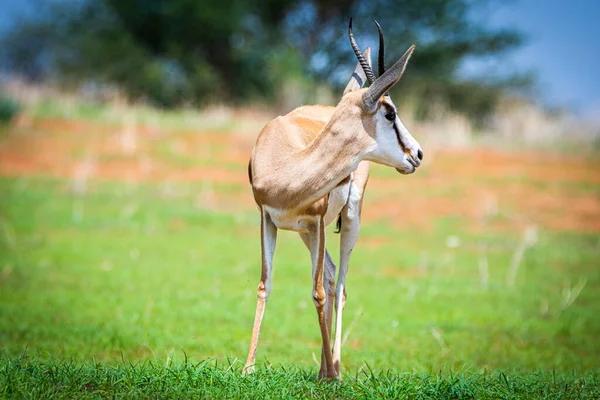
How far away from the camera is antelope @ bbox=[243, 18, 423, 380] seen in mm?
4789

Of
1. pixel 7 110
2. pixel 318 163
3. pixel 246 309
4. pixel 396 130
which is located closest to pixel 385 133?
pixel 396 130

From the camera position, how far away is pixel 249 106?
27328 millimetres

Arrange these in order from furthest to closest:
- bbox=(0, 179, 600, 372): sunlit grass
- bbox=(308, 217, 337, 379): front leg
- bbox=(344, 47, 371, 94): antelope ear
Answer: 1. bbox=(0, 179, 600, 372): sunlit grass
2. bbox=(344, 47, 371, 94): antelope ear
3. bbox=(308, 217, 337, 379): front leg

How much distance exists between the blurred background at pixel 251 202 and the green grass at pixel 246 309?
2.1 inches

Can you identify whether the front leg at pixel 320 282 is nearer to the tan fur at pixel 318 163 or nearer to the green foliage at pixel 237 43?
the tan fur at pixel 318 163

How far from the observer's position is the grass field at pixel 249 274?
16.7 ft

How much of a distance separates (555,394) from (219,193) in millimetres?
12621

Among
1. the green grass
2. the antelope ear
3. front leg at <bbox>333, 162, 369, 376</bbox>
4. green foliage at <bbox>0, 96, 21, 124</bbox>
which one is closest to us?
the green grass

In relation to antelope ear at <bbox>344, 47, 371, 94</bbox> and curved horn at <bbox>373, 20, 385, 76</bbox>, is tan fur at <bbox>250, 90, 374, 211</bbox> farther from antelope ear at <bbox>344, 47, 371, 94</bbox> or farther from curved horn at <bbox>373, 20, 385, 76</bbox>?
antelope ear at <bbox>344, 47, 371, 94</bbox>

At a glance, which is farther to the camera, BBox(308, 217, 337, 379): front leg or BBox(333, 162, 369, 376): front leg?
BBox(333, 162, 369, 376): front leg

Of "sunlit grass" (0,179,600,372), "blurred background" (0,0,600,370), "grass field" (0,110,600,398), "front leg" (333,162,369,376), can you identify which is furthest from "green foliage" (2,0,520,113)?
"front leg" (333,162,369,376)

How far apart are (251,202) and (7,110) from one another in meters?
7.49

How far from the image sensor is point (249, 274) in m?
10.8

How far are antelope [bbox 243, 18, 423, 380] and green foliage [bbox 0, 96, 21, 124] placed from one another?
1592 centimetres
